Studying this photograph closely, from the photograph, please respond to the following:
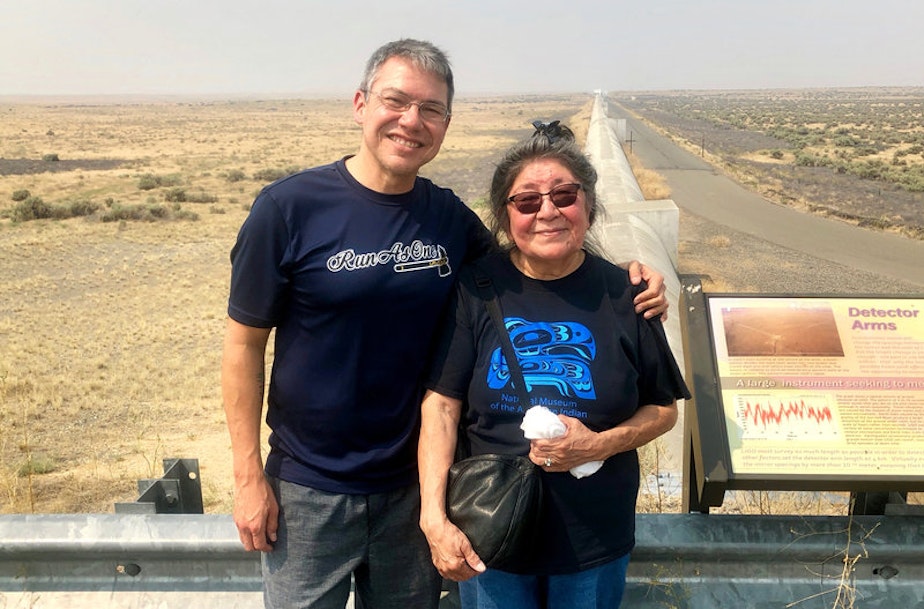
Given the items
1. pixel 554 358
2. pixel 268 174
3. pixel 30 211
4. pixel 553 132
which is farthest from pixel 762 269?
pixel 268 174

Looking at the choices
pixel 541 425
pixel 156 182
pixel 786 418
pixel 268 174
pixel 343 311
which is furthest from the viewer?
pixel 268 174

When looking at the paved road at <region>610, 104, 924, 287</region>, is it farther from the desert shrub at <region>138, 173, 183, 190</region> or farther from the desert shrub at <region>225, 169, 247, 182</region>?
the desert shrub at <region>138, 173, 183, 190</region>

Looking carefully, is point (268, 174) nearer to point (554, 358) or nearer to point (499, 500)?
point (554, 358)

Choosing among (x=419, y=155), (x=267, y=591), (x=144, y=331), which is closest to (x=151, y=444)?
(x=144, y=331)

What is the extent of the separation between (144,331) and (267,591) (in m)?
10.5

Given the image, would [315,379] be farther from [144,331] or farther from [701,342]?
[144,331]

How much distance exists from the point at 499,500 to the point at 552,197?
917mm

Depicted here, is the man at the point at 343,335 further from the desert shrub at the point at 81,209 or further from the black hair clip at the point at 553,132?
the desert shrub at the point at 81,209

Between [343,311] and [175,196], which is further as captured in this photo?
[175,196]

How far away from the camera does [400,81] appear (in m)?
2.34

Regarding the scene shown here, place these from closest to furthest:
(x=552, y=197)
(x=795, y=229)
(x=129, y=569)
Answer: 1. (x=552, y=197)
2. (x=129, y=569)
3. (x=795, y=229)

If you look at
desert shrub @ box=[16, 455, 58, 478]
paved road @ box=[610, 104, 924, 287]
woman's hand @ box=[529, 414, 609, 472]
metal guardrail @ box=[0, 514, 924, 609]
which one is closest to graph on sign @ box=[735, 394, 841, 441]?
metal guardrail @ box=[0, 514, 924, 609]

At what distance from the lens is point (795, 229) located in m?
23.0

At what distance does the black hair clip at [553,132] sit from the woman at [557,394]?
81 millimetres
